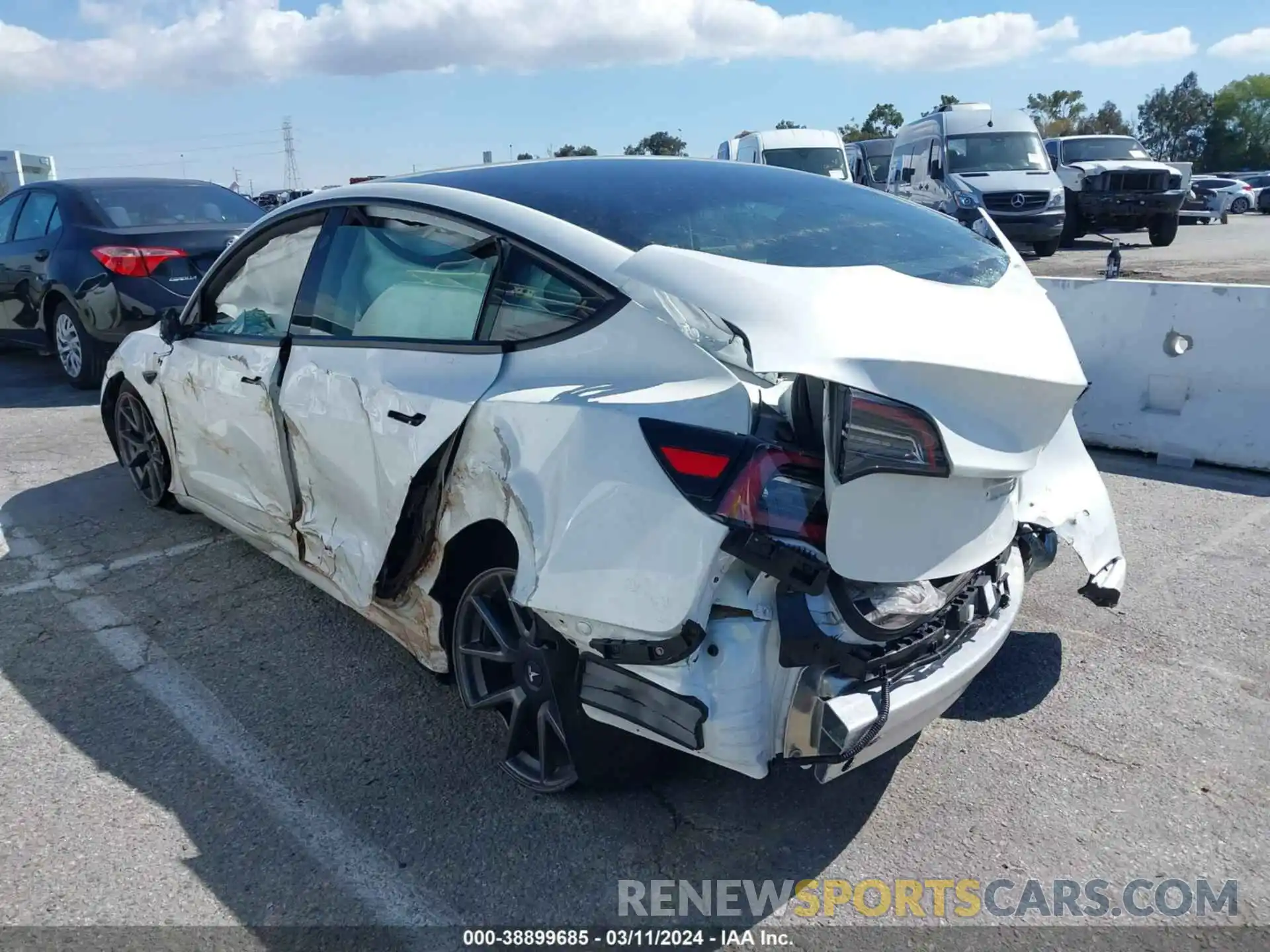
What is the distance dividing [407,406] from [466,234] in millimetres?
567

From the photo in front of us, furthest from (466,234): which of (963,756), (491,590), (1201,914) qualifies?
(1201,914)

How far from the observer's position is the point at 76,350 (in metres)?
8.50

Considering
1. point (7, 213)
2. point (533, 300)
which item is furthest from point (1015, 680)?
point (7, 213)

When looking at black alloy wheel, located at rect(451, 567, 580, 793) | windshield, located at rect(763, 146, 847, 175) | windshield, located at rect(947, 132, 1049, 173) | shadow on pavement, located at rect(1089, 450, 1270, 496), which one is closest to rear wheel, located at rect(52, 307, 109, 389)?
black alloy wheel, located at rect(451, 567, 580, 793)

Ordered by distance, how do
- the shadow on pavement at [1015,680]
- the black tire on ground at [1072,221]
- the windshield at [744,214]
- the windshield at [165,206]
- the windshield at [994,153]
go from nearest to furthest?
the windshield at [744,214], the shadow on pavement at [1015,680], the windshield at [165,206], the windshield at [994,153], the black tire on ground at [1072,221]

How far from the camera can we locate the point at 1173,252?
65.1ft

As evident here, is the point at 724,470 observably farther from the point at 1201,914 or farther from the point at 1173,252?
the point at 1173,252

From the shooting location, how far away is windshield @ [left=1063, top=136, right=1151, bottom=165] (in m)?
19.9

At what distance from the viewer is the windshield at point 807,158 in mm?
18781

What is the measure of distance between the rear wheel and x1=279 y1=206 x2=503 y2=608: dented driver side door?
562cm

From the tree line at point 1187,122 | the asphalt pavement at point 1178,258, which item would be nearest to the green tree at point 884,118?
the tree line at point 1187,122

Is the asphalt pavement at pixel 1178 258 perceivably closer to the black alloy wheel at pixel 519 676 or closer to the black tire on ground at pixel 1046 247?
the black tire on ground at pixel 1046 247

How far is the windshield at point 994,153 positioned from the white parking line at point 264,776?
16.2 m

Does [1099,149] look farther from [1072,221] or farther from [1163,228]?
[1163,228]
